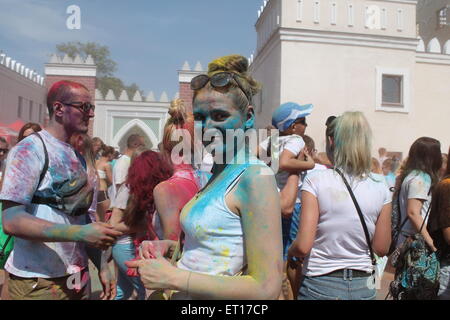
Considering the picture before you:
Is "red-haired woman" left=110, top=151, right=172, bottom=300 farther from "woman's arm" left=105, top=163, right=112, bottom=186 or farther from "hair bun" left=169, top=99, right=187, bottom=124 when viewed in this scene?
"woman's arm" left=105, top=163, right=112, bottom=186

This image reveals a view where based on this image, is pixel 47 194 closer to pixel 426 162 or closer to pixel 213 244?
pixel 213 244

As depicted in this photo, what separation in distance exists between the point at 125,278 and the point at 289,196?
183cm

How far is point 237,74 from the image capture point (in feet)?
5.27

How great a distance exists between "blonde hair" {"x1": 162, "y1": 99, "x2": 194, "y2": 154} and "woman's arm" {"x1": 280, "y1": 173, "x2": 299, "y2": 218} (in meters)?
0.96

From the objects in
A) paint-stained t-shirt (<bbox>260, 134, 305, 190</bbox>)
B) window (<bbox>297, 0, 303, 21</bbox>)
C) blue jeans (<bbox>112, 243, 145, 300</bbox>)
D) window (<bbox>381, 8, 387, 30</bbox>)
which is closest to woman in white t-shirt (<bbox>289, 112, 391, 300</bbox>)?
paint-stained t-shirt (<bbox>260, 134, 305, 190</bbox>)

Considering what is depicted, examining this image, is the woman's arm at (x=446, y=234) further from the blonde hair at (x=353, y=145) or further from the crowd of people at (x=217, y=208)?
the blonde hair at (x=353, y=145)

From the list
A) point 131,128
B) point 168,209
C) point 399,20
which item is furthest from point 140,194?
point 399,20

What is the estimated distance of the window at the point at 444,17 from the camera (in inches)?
794

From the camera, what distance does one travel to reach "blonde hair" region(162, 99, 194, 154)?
113 inches
